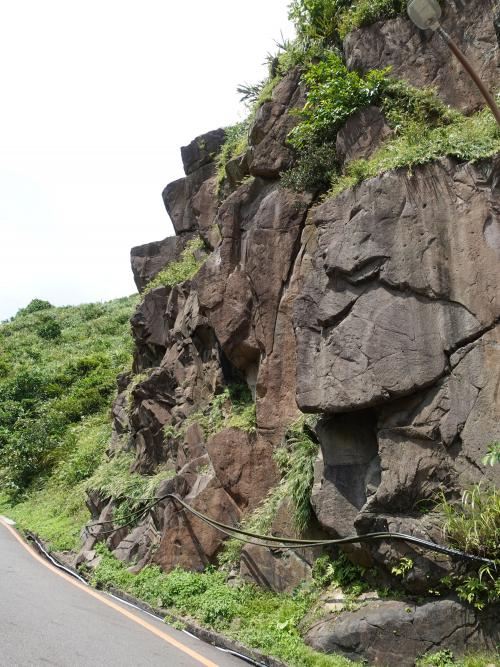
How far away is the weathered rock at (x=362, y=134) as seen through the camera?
970 centimetres

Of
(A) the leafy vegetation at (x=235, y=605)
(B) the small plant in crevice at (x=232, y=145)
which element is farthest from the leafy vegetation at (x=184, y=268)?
(A) the leafy vegetation at (x=235, y=605)

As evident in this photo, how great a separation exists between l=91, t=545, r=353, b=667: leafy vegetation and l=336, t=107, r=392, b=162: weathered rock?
6.62 m

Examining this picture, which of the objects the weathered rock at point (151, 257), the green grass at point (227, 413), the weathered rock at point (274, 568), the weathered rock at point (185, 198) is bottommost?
the weathered rock at point (274, 568)

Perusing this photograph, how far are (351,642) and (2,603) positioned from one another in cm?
467

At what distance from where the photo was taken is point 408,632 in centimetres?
646

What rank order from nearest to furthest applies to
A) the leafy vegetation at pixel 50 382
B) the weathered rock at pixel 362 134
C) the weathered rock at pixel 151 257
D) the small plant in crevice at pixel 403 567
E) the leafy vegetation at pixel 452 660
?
the leafy vegetation at pixel 452 660 → the small plant in crevice at pixel 403 567 → the weathered rock at pixel 362 134 → the weathered rock at pixel 151 257 → the leafy vegetation at pixel 50 382

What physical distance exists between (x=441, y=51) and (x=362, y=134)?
1982 millimetres

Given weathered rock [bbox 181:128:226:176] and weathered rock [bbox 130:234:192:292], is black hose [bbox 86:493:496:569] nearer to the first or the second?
weathered rock [bbox 130:234:192:292]

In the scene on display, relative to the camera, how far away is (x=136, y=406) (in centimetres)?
1538

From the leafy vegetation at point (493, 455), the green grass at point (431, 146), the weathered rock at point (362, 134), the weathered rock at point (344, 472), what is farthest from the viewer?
the weathered rock at point (362, 134)

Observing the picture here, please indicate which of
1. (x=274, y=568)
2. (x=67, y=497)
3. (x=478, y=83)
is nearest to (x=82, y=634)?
(x=274, y=568)

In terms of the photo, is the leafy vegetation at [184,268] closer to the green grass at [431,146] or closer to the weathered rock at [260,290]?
the weathered rock at [260,290]

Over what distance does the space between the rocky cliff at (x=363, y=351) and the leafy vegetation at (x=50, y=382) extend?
12140 millimetres

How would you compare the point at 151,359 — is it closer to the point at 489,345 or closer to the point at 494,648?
the point at 489,345
